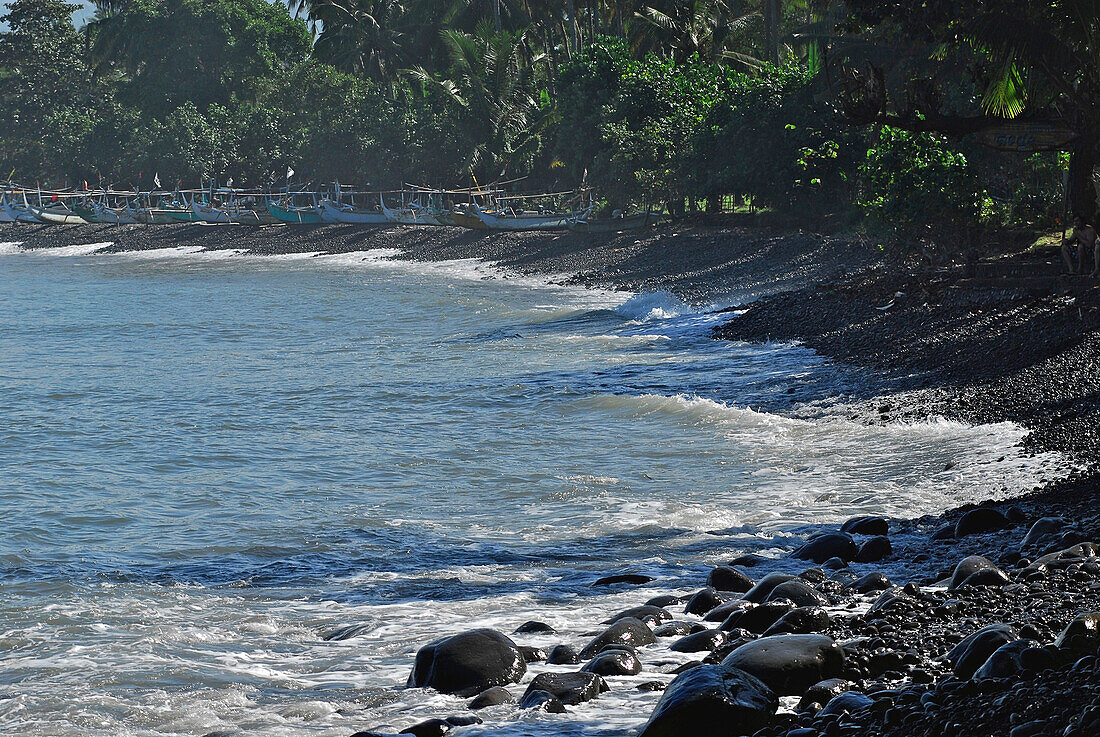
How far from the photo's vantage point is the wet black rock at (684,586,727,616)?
855 cm

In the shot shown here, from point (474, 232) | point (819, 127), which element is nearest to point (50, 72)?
point (474, 232)

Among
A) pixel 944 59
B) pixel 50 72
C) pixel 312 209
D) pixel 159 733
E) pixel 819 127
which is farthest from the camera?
pixel 50 72

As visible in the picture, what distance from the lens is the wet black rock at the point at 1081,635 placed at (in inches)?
239

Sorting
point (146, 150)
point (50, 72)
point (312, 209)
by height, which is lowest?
point (312, 209)

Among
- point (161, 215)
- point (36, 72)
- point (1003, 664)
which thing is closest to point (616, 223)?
point (161, 215)

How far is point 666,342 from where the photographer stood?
24.1m

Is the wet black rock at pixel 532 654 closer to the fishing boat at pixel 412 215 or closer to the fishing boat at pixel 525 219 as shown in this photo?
the fishing boat at pixel 525 219

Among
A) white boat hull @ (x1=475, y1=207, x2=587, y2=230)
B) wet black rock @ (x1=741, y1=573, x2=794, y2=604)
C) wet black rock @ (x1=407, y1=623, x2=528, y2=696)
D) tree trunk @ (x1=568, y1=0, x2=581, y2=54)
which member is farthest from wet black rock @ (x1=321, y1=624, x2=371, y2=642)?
tree trunk @ (x1=568, y1=0, x2=581, y2=54)

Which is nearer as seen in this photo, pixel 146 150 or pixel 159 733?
pixel 159 733

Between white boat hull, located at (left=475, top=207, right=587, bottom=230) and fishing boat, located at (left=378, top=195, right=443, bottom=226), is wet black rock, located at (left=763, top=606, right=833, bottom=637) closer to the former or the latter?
white boat hull, located at (left=475, top=207, right=587, bottom=230)

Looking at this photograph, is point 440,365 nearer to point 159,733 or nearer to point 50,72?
point 159,733

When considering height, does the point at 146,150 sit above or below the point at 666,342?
above

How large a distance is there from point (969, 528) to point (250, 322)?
2597cm

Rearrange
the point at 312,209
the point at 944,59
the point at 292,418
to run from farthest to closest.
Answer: the point at 312,209 → the point at 944,59 → the point at 292,418
